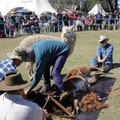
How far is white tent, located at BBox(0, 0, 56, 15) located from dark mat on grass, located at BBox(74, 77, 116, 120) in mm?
19462

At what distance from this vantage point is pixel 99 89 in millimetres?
6738

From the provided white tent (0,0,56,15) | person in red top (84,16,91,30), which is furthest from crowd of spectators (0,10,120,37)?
white tent (0,0,56,15)

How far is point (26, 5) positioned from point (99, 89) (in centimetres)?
2048

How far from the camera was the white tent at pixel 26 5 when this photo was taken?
2600 centimetres

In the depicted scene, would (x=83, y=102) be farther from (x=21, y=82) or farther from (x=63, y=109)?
(x=21, y=82)

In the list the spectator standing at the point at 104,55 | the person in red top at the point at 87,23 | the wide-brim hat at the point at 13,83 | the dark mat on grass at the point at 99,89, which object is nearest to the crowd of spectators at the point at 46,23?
the person in red top at the point at 87,23

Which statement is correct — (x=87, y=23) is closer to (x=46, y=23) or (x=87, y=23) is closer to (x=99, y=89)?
(x=46, y=23)

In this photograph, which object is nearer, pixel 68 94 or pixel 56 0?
pixel 68 94

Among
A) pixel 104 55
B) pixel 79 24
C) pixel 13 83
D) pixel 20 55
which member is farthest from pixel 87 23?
pixel 13 83

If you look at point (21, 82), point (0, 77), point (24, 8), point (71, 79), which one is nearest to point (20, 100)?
point (21, 82)

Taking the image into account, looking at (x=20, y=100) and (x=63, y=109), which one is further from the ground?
(x=20, y=100)

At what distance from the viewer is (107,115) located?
5.24m

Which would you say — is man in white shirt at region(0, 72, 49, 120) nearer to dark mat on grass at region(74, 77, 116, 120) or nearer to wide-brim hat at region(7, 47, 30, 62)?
wide-brim hat at region(7, 47, 30, 62)

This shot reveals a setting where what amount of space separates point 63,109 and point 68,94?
1.79ft
